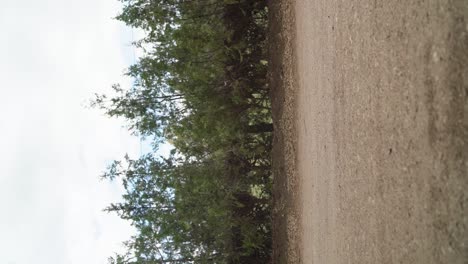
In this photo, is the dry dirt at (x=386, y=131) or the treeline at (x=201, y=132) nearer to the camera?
the dry dirt at (x=386, y=131)

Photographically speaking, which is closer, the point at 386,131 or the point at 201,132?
the point at 386,131

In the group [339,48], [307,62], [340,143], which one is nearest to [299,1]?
[307,62]

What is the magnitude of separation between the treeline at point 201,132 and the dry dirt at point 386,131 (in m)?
2.58

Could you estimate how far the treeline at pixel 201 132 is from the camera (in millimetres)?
10992

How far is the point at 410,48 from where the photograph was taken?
4156 mm

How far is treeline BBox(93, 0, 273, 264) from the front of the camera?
36.1ft

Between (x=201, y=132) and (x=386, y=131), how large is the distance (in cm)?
670

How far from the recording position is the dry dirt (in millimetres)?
3576

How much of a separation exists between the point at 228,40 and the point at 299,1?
2.13m

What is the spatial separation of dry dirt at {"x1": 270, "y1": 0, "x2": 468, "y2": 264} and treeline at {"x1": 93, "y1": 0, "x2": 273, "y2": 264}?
258 cm

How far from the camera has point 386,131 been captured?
4.65 m

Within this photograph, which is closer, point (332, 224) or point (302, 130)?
point (332, 224)

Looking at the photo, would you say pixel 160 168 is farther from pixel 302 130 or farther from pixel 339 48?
pixel 339 48

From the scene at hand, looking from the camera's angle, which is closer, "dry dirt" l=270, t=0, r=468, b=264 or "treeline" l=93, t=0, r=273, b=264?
"dry dirt" l=270, t=0, r=468, b=264
